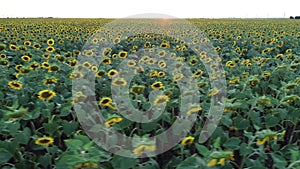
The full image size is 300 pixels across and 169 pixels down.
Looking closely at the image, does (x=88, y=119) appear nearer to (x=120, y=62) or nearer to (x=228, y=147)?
(x=228, y=147)

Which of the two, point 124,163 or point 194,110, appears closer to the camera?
point 124,163

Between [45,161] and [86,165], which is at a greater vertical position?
[86,165]

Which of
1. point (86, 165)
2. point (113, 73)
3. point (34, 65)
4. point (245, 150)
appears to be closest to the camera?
point (86, 165)

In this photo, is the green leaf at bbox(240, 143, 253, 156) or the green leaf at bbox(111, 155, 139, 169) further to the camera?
the green leaf at bbox(240, 143, 253, 156)

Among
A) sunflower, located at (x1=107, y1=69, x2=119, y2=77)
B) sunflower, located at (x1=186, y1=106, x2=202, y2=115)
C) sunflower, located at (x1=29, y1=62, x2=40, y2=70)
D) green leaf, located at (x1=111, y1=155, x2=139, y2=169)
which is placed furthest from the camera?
sunflower, located at (x1=29, y1=62, x2=40, y2=70)

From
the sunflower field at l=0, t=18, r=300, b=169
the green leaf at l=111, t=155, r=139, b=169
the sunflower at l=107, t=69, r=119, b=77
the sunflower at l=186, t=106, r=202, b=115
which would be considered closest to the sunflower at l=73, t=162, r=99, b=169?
the sunflower field at l=0, t=18, r=300, b=169

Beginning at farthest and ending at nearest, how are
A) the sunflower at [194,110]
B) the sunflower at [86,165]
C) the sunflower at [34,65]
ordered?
the sunflower at [34,65], the sunflower at [194,110], the sunflower at [86,165]

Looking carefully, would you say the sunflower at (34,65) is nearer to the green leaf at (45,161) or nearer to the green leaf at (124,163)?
the green leaf at (45,161)

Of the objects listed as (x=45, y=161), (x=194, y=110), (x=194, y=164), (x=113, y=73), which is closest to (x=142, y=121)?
(x=194, y=110)

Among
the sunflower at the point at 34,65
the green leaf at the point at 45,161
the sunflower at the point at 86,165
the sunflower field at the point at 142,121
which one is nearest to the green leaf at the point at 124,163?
the sunflower field at the point at 142,121

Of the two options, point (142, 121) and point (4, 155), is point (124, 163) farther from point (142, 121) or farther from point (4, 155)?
point (142, 121)

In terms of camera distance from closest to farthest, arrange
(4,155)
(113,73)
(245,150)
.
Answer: (4,155) < (245,150) < (113,73)

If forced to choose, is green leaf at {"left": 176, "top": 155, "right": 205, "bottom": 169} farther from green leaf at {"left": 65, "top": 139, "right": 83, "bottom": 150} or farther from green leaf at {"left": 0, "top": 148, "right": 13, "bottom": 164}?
green leaf at {"left": 0, "top": 148, "right": 13, "bottom": 164}

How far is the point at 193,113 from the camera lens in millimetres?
2539
